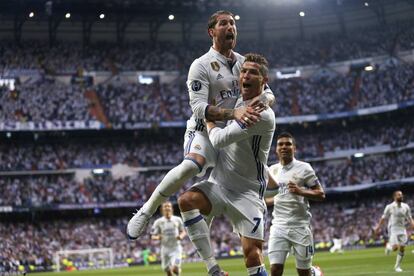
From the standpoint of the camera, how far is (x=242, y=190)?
9539 mm

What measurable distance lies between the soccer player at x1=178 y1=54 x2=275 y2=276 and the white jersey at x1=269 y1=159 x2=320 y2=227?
4.39m

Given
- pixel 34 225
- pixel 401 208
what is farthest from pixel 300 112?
pixel 401 208

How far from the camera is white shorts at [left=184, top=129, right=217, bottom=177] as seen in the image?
941 centimetres

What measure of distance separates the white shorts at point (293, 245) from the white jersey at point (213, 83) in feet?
15.6

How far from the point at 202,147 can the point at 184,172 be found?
0.41 meters

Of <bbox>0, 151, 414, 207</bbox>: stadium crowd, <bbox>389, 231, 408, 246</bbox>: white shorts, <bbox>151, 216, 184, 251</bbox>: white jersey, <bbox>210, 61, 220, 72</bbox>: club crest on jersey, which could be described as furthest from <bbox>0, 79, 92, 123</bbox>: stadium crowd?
<bbox>210, 61, 220, 72</bbox>: club crest on jersey

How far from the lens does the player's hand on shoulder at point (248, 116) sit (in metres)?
8.73

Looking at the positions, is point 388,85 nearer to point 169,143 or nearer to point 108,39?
point 169,143

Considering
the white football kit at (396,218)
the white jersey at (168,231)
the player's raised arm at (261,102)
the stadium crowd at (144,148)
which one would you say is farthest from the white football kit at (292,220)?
the stadium crowd at (144,148)

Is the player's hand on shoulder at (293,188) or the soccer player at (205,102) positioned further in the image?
the player's hand on shoulder at (293,188)

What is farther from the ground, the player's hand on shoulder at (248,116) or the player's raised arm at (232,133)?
the player's hand on shoulder at (248,116)

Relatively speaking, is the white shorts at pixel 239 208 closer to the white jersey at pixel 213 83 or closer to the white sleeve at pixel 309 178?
the white jersey at pixel 213 83

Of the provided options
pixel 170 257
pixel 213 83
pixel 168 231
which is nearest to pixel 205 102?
pixel 213 83

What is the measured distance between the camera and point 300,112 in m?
65.9
